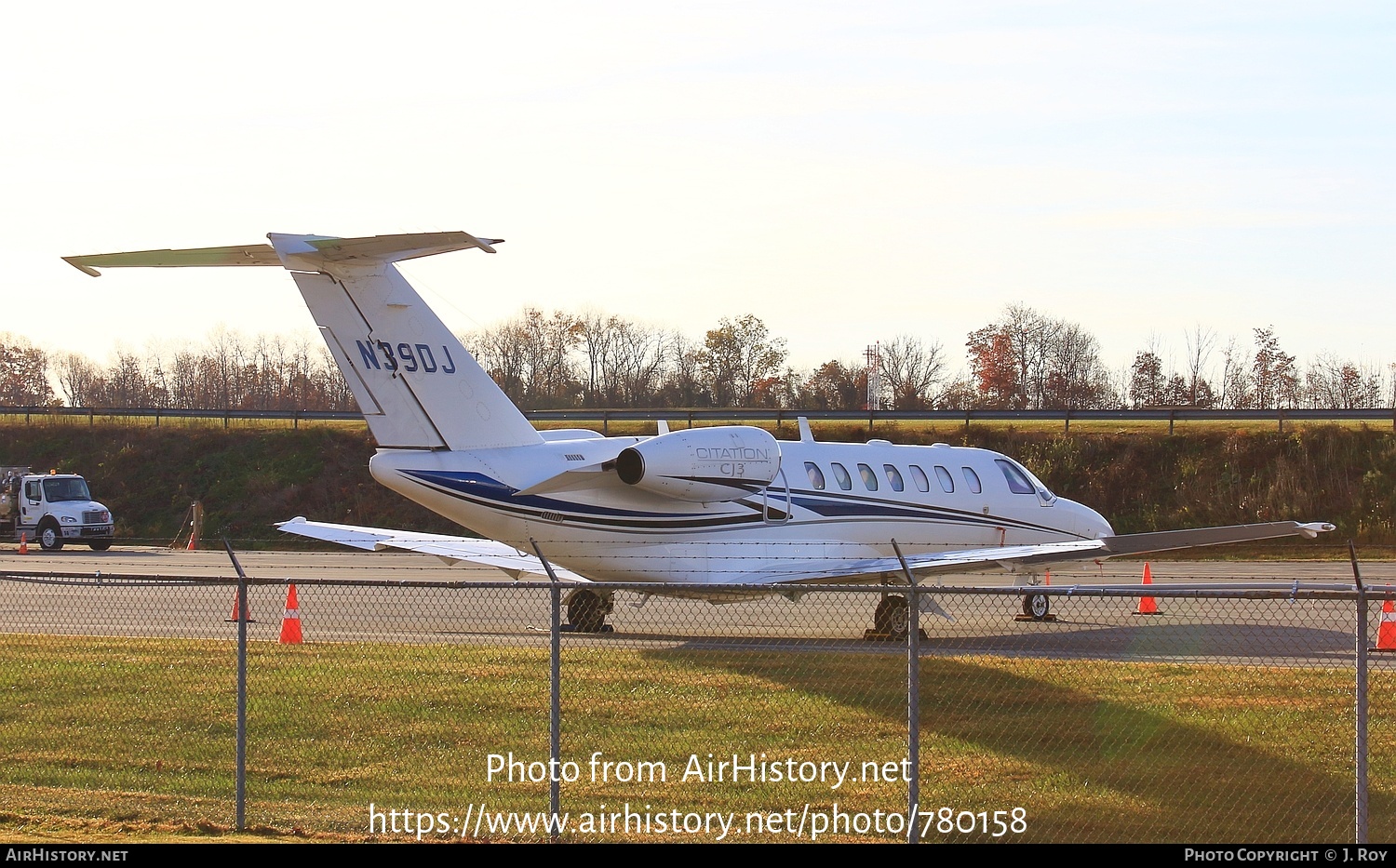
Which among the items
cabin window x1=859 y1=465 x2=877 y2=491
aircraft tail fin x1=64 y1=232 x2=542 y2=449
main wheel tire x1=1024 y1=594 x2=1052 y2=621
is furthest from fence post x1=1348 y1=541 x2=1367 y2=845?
main wheel tire x1=1024 y1=594 x2=1052 y2=621

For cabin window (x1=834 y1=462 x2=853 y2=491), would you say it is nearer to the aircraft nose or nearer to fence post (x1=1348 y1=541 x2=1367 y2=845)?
the aircraft nose

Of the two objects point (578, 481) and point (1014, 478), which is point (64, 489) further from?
point (1014, 478)

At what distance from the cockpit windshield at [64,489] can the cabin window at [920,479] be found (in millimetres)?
26620

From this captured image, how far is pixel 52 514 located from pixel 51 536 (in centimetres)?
64

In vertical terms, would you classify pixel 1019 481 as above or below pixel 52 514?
above

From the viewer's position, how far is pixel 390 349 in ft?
53.4

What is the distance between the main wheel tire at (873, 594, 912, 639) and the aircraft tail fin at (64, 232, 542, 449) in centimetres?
506

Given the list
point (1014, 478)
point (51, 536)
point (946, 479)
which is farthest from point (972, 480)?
point (51, 536)

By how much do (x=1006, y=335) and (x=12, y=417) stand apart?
1723 inches

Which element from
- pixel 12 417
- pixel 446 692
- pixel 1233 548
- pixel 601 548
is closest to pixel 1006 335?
pixel 1233 548

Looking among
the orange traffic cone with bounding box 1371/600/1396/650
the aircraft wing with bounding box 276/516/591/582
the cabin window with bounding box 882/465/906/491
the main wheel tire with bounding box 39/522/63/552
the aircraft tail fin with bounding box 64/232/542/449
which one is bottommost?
the main wheel tire with bounding box 39/522/63/552

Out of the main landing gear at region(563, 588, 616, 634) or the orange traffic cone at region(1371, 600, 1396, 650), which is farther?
the main landing gear at region(563, 588, 616, 634)

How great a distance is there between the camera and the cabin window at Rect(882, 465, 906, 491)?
2052cm
